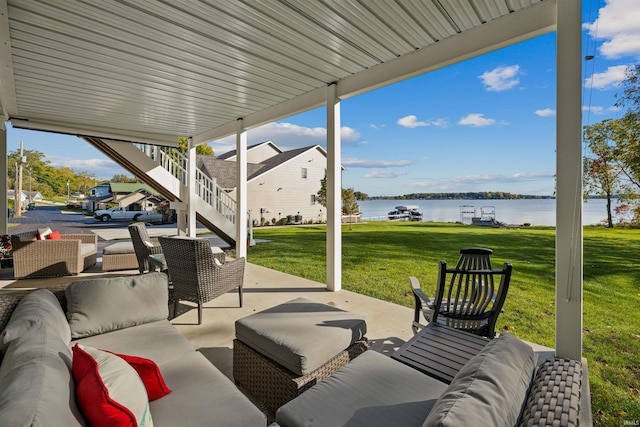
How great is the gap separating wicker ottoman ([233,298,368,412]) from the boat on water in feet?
75.9

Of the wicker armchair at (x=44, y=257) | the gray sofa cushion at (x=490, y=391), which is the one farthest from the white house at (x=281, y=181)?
the gray sofa cushion at (x=490, y=391)

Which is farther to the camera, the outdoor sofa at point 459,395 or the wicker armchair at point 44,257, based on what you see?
the wicker armchair at point 44,257

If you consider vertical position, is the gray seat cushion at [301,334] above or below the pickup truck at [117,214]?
below

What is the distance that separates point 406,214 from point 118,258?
22239 millimetres

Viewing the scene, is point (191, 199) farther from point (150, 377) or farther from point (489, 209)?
point (489, 209)

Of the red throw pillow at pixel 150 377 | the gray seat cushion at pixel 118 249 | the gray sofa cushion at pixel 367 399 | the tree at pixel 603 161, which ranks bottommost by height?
the gray sofa cushion at pixel 367 399

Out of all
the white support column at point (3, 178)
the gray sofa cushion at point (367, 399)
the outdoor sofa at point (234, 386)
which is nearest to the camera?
the outdoor sofa at point (234, 386)

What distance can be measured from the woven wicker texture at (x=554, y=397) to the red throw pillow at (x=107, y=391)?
140 cm

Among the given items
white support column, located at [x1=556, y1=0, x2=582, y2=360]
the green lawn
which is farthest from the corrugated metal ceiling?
the green lawn

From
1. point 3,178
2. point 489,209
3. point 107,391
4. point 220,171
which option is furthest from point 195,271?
point 220,171

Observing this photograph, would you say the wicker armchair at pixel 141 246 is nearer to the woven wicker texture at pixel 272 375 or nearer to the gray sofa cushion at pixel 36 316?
the gray sofa cushion at pixel 36 316

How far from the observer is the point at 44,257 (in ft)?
18.6

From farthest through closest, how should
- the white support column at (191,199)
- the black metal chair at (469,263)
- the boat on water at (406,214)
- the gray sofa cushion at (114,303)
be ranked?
the boat on water at (406,214), the white support column at (191,199), the black metal chair at (469,263), the gray sofa cushion at (114,303)

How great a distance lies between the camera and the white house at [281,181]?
1973 cm
